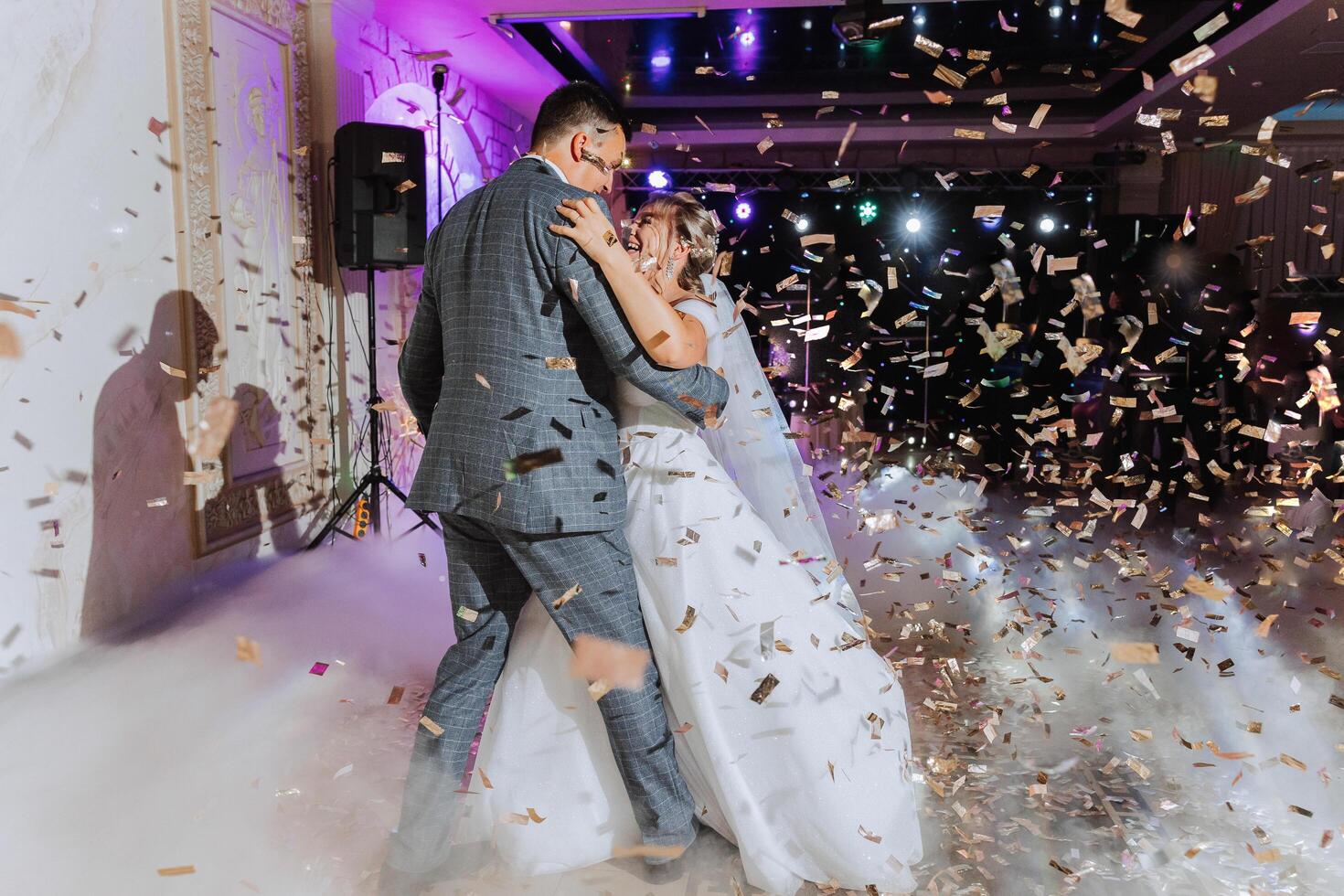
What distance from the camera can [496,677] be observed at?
1812mm

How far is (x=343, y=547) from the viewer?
15.0 ft

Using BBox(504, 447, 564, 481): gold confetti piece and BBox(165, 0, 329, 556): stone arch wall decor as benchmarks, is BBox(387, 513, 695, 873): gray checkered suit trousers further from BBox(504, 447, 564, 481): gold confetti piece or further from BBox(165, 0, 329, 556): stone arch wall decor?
BBox(165, 0, 329, 556): stone arch wall decor

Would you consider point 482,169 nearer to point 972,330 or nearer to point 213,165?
point 213,165

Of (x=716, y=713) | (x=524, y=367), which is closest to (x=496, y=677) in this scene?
(x=716, y=713)

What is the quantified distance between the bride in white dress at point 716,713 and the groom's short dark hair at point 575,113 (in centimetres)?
41

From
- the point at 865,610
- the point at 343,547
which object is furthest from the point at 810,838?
the point at 343,547

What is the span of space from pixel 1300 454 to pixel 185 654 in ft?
24.5

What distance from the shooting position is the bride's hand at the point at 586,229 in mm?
1566

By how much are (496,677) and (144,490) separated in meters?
2.18

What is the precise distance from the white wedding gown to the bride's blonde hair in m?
0.19

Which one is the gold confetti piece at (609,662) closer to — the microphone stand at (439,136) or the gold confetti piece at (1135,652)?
the gold confetti piece at (1135,652)

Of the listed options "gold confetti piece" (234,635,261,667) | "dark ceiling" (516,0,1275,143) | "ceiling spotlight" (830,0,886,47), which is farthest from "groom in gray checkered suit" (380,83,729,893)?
"dark ceiling" (516,0,1275,143)

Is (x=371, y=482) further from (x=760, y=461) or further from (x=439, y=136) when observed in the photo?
(x=760, y=461)

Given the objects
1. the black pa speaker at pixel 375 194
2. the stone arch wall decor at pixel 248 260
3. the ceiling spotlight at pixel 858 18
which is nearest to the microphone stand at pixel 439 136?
the stone arch wall decor at pixel 248 260
